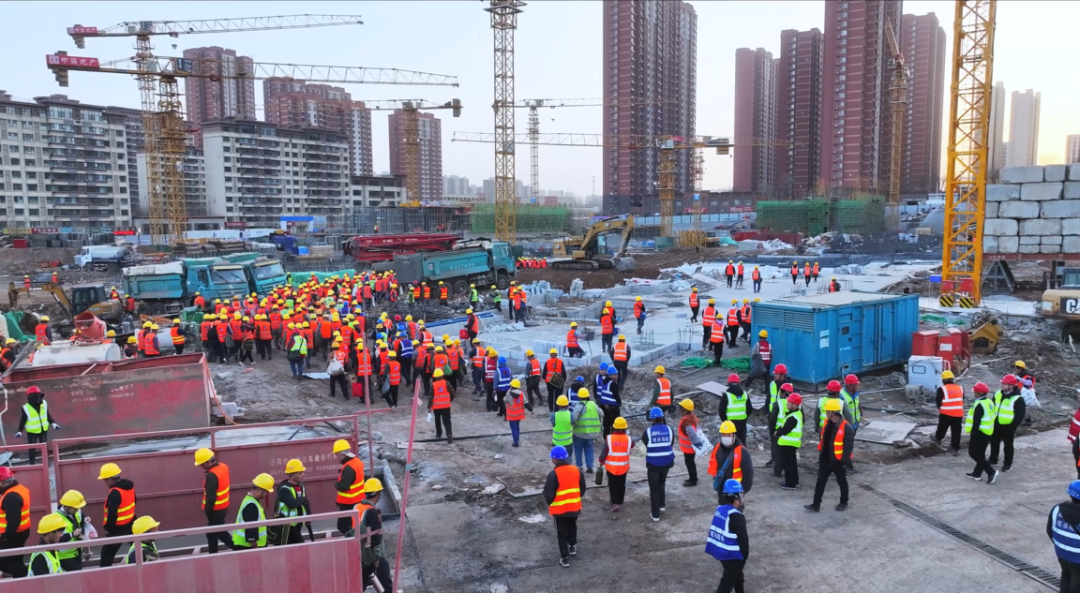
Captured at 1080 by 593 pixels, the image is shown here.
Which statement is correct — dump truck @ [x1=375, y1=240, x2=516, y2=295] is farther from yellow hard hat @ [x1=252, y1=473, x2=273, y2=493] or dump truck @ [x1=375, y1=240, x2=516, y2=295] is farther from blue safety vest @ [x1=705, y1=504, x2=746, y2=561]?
blue safety vest @ [x1=705, y1=504, x2=746, y2=561]

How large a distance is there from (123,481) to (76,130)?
10598 centimetres

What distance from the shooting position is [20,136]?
89312 mm

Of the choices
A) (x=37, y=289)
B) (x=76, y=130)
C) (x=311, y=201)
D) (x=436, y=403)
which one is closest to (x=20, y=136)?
(x=76, y=130)

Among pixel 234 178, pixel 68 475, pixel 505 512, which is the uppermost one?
pixel 234 178

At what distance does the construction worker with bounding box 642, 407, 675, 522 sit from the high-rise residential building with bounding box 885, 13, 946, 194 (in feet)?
403

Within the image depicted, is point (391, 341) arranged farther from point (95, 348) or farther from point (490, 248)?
point (490, 248)

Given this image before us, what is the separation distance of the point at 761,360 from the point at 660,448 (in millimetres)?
6689

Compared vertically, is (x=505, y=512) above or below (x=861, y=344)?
below

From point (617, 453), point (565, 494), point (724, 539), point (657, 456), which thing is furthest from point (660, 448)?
point (724, 539)

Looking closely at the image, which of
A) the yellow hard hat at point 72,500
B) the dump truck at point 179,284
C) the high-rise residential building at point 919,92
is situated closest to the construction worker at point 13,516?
the yellow hard hat at point 72,500

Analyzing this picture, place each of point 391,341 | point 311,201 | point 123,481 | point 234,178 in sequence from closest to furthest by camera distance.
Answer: point 123,481
point 391,341
point 234,178
point 311,201

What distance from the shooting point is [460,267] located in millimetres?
32000

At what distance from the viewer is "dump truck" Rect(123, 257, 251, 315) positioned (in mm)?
28578

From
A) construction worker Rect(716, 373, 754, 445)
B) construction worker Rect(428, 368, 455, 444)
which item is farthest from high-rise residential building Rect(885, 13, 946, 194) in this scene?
construction worker Rect(428, 368, 455, 444)
